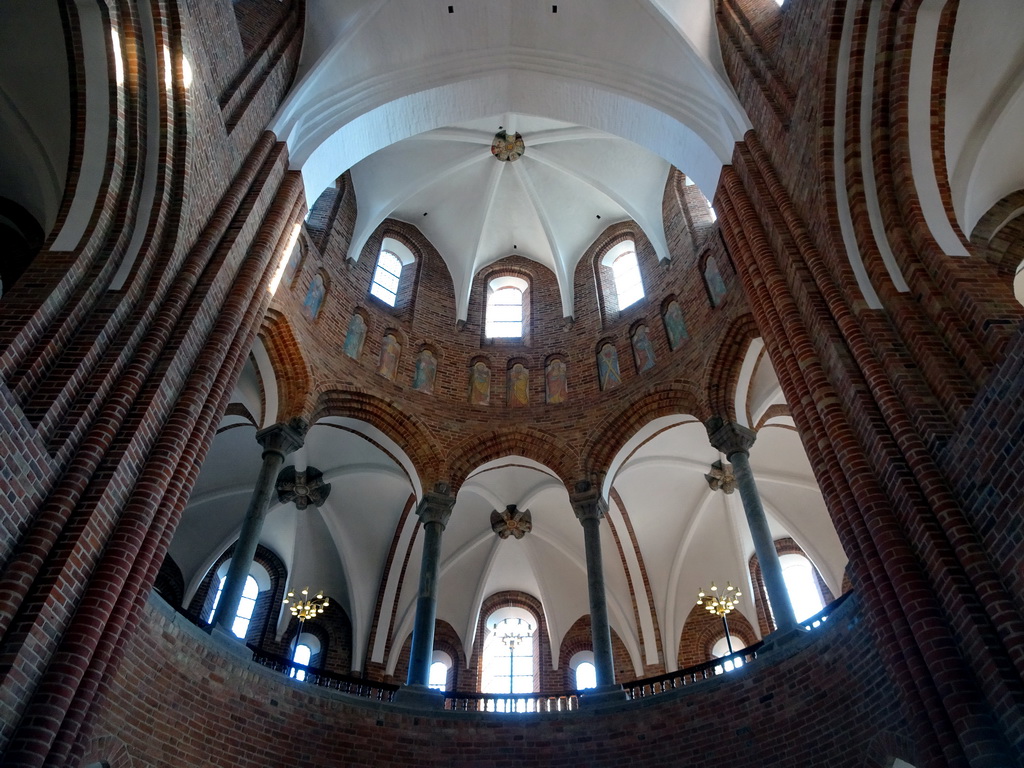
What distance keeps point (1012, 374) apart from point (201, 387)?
7.87 metres

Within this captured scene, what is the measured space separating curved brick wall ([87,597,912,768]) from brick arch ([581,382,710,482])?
16.8ft

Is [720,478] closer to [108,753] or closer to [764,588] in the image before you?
[764,588]

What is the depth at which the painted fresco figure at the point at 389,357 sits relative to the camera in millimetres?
16562

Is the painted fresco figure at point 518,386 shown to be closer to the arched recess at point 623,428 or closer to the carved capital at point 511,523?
the arched recess at point 623,428

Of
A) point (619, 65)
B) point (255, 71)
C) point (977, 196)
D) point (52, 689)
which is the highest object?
point (619, 65)

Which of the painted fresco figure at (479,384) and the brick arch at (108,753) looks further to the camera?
the painted fresco figure at (479,384)

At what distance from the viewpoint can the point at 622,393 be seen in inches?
637

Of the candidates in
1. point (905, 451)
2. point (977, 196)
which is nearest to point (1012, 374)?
point (905, 451)

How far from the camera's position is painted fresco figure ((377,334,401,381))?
16.6 meters

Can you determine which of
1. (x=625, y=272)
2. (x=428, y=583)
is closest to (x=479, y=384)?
(x=625, y=272)

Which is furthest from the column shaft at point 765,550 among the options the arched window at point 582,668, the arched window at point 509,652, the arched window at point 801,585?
the arched window at point 509,652

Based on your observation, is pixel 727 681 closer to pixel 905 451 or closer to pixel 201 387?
pixel 905 451

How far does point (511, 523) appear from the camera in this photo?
60.8ft

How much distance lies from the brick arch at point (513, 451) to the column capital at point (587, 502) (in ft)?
1.28
